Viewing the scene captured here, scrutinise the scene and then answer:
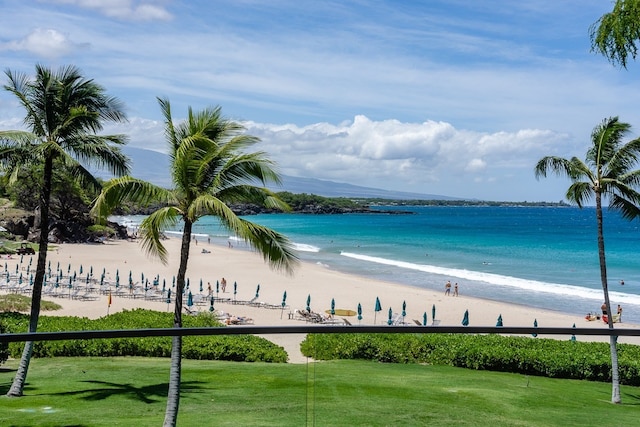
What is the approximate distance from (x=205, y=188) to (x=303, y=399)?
8592 mm

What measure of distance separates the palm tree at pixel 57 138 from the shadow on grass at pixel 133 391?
1073cm

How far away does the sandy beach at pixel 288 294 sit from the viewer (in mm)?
32656

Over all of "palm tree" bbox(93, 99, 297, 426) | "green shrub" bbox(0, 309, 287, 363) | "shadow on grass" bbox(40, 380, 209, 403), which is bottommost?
"shadow on grass" bbox(40, 380, 209, 403)

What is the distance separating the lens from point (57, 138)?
47.2 ft

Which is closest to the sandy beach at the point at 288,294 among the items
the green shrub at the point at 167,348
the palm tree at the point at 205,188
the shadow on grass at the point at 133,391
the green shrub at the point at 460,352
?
the palm tree at the point at 205,188

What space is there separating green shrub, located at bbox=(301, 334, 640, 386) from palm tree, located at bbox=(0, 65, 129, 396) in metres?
10.5

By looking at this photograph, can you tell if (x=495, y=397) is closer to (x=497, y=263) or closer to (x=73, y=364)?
(x=73, y=364)

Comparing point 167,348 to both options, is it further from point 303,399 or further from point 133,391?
point 303,399

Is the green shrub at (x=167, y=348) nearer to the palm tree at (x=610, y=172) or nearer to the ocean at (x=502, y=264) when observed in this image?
the palm tree at (x=610, y=172)

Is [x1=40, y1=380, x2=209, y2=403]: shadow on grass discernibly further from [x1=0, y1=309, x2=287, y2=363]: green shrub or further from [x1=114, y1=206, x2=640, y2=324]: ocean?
[x1=114, y1=206, x2=640, y2=324]: ocean

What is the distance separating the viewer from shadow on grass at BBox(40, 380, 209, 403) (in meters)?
3.56

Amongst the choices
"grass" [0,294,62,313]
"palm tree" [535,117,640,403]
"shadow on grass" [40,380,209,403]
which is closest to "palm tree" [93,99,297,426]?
"shadow on grass" [40,380,209,403]

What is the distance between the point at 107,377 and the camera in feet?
14.7

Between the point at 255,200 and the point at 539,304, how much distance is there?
3148cm
